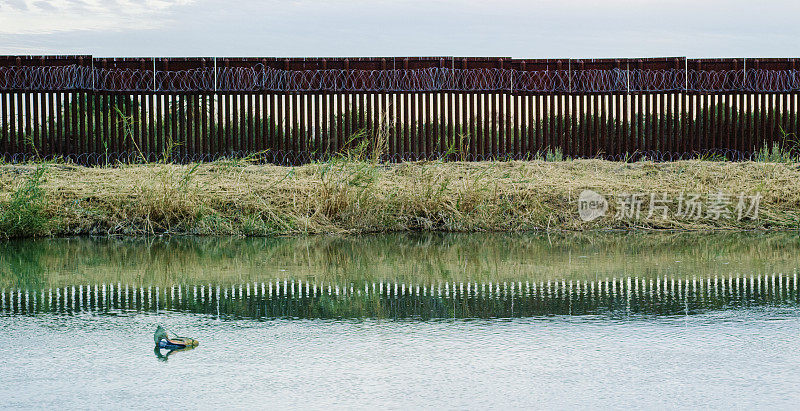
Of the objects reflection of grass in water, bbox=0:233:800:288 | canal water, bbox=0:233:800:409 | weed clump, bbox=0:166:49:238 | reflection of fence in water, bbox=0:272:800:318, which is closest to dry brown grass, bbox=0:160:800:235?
weed clump, bbox=0:166:49:238

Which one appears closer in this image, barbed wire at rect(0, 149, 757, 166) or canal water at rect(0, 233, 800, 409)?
canal water at rect(0, 233, 800, 409)

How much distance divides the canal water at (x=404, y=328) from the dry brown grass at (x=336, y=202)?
Result: 2095 mm

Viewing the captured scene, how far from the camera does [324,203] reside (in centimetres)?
1034

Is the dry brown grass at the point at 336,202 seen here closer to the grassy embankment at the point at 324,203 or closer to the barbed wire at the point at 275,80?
A: the grassy embankment at the point at 324,203

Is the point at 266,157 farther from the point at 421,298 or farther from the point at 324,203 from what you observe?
the point at 421,298

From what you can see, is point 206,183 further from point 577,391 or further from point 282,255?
point 577,391

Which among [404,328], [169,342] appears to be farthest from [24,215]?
[404,328]

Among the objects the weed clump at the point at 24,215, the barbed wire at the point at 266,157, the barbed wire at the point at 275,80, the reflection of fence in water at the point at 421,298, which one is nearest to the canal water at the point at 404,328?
the reflection of fence in water at the point at 421,298

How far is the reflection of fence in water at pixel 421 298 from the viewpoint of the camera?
5.00m

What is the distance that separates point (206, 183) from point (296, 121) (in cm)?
454

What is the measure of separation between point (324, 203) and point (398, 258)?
293cm

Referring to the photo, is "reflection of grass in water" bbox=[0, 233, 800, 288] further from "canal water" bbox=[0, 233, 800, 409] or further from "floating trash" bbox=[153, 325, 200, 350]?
"floating trash" bbox=[153, 325, 200, 350]

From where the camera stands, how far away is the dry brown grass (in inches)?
399

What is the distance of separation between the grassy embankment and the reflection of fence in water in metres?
4.12
